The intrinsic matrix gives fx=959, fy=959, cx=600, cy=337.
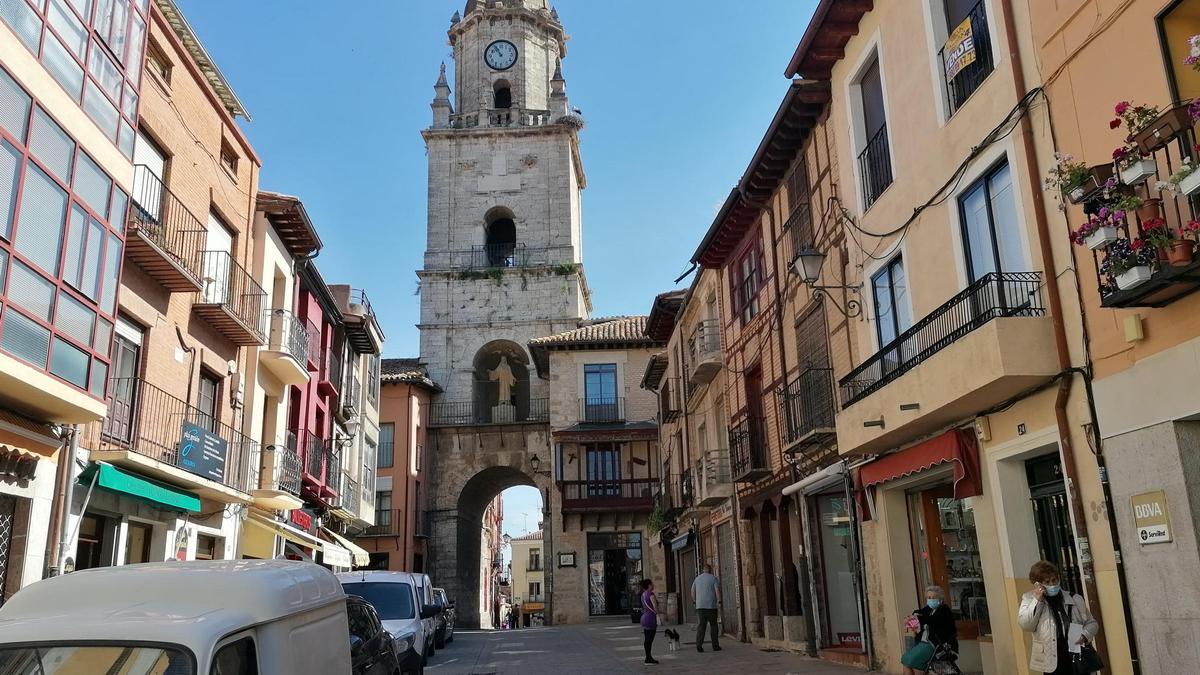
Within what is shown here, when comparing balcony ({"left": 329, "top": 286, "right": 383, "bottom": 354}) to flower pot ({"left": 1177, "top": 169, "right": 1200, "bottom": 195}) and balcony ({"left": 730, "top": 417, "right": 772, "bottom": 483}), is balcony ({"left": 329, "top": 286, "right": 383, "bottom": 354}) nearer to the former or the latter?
balcony ({"left": 730, "top": 417, "right": 772, "bottom": 483})

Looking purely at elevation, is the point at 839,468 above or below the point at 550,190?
below

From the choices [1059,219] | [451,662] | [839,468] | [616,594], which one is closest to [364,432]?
[451,662]

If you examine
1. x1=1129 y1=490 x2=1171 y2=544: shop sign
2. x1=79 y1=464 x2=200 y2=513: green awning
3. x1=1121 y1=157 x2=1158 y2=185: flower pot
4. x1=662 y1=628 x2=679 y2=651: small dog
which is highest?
x1=1121 y1=157 x2=1158 y2=185: flower pot

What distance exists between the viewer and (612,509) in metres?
40.1

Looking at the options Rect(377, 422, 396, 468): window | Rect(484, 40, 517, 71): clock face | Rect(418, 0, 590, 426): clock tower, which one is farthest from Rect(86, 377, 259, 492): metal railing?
Rect(484, 40, 517, 71): clock face

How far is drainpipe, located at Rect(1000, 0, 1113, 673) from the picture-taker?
8711 mm

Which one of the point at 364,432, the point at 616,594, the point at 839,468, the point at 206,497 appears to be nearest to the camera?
the point at 839,468

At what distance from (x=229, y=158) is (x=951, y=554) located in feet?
51.3

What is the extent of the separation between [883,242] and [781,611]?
8932mm

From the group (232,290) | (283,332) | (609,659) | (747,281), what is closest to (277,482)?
(283,332)

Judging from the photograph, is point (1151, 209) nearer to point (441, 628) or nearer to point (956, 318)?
point (956, 318)

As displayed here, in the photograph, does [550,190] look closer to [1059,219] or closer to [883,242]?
[883,242]

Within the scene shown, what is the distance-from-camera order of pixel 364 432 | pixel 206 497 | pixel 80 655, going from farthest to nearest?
pixel 364 432
pixel 206 497
pixel 80 655

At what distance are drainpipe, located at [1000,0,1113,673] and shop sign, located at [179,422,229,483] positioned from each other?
522 inches
